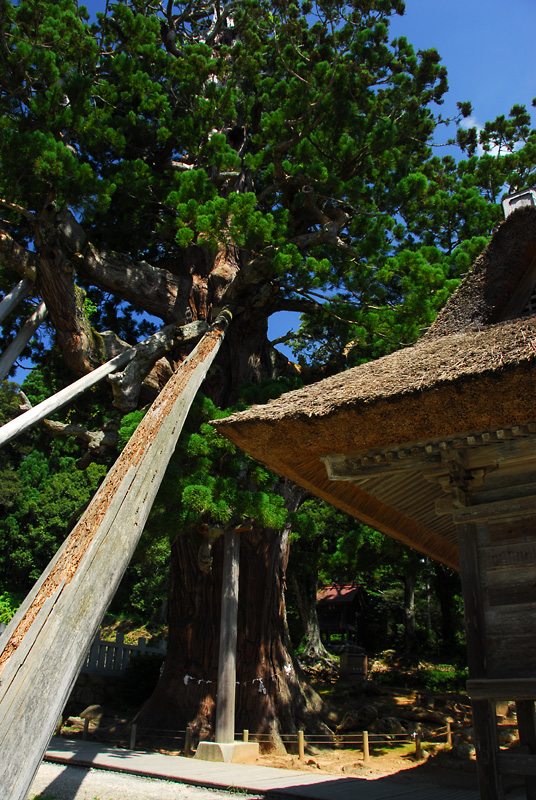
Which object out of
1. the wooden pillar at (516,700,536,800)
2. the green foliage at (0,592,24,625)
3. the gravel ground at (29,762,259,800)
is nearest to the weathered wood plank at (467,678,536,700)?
the wooden pillar at (516,700,536,800)

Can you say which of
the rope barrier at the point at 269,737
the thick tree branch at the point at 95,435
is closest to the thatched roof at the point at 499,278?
the thick tree branch at the point at 95,435

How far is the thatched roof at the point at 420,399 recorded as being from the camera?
12.9 feet

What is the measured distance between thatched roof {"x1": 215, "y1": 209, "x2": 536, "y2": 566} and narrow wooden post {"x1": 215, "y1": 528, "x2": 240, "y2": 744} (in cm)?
323

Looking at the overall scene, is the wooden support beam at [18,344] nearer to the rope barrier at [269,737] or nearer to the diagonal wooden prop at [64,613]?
the diagonal wooden prop at [64,613]

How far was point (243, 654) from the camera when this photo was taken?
9102 millimetres

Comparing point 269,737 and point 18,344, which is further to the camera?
point 18,344

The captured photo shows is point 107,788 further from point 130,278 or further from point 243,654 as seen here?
point 130,278

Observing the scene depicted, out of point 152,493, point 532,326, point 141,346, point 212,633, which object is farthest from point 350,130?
point 212,633

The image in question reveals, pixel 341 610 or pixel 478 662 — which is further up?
pixel 341 610

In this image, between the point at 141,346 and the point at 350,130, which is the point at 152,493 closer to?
the point at 141,346

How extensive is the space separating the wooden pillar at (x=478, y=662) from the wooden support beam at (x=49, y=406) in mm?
5330

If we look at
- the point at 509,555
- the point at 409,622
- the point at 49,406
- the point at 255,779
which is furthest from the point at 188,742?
the point at 409,622

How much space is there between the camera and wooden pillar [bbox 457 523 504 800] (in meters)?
3.62

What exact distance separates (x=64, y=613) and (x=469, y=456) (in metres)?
3.21
